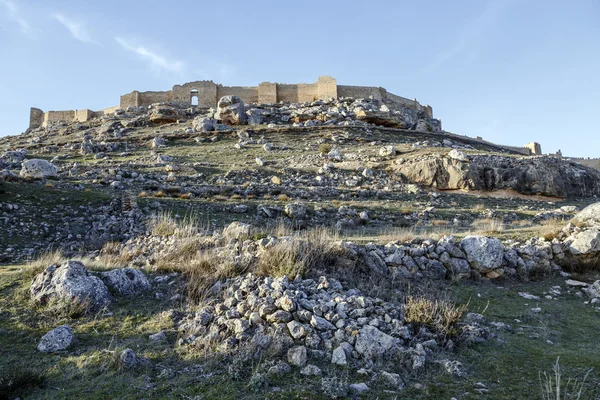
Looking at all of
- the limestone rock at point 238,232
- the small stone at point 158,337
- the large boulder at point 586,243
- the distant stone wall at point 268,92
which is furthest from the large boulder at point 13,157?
the large boulder at point 586,243

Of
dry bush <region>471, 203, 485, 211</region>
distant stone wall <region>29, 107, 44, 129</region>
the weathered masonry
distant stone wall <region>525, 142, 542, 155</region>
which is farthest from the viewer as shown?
distant stone wall <region>525, 142, 542, 155</region>

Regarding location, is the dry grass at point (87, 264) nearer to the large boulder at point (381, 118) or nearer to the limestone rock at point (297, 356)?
the limestone rock at point (297, 356)

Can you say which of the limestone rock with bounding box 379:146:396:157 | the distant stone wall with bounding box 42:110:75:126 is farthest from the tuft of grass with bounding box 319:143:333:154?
the distant stone wall with bounding box 42:110:75:126

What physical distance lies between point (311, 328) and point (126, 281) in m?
2.90

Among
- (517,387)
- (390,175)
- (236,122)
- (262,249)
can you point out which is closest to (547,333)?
(517,387)

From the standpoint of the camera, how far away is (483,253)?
23.5 feet

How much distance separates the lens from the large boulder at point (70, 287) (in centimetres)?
498

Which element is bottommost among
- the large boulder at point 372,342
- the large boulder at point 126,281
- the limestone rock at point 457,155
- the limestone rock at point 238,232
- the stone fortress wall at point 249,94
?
the large boulder at point 372,342

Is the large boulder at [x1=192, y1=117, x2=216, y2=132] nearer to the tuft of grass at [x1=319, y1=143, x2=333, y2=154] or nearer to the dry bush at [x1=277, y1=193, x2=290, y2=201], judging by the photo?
the tuft of grass at [x1=319, y1=143, x2=333, y2=154]

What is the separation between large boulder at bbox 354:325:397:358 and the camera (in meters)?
3.93

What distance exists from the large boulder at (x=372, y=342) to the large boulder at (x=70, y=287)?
3221mm

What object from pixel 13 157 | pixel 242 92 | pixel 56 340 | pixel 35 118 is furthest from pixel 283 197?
pixel 35 118

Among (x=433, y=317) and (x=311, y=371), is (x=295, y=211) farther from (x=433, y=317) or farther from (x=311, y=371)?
(x=311, y=371)

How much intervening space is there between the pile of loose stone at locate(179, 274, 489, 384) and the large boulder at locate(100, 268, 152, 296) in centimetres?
121
